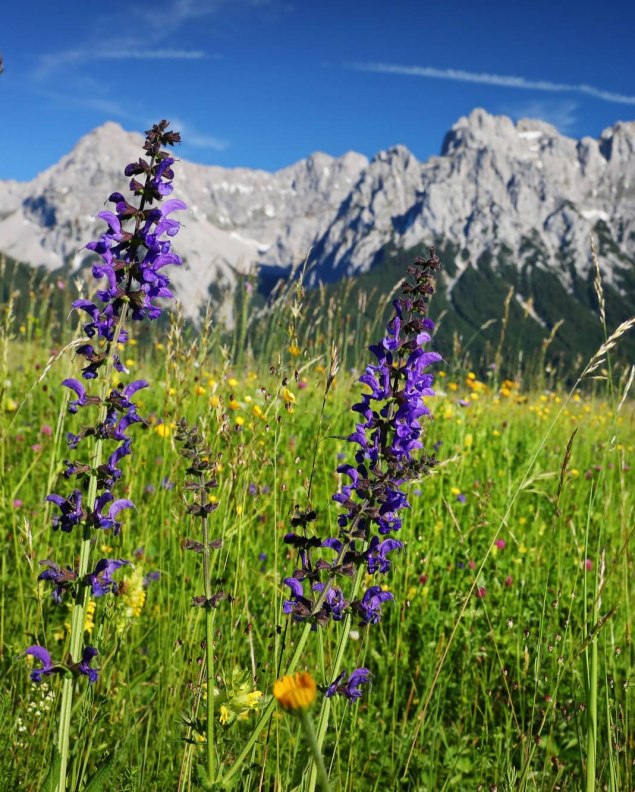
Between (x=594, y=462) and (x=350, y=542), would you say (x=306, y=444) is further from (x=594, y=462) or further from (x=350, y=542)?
(x=350, y=542)

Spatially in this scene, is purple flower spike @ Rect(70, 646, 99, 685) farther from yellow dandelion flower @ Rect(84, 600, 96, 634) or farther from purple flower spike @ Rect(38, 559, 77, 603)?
yellow dandelion flower @ Rect(84, 600, 96, 634)

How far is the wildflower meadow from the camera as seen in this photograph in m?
1.70

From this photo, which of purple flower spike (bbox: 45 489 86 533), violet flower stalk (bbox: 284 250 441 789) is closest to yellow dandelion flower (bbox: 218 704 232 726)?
violet flower stalk (bbox: 284 250 441 789)

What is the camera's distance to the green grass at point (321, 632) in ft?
6.53

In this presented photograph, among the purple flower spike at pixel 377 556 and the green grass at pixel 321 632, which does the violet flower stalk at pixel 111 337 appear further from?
the purple flower spike at pixel 377 556

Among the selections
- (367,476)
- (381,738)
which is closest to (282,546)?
(381,738)

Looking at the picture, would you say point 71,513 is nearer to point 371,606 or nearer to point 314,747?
point 371,606

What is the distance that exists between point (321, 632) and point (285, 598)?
123cm

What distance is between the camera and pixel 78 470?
1.65 metres

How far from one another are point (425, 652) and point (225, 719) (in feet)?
4.55

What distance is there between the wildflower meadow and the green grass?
19mm

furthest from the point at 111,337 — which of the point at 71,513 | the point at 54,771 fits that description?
the point at 54,771

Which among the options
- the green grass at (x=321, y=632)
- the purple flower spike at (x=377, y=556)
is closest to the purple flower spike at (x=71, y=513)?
the green grass at (x=321, y=632)

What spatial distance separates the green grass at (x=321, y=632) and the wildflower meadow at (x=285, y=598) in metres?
0.02
